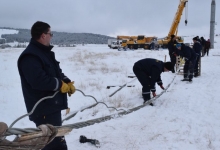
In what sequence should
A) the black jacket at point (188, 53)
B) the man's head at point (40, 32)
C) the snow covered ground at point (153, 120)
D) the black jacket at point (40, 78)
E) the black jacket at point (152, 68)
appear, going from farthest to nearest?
the black jacket at point (188, 53) → the black jacket at point (152, 68) → the snow covered ground at point (153, 120) → the man's head at point (40, 32) → the black jacket at point (40, 78)

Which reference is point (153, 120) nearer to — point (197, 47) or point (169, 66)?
point (169, 66)

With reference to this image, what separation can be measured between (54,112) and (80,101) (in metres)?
4.41

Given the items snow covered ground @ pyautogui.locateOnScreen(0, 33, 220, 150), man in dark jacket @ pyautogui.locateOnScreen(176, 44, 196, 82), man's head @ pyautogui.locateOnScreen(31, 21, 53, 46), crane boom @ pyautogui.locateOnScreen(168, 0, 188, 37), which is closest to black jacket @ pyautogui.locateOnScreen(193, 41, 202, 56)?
man in dark jacket @ pyautogui.locateOnScreen(176, 44, 196, 82)

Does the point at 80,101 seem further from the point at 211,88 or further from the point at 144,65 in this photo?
the point at 211,88

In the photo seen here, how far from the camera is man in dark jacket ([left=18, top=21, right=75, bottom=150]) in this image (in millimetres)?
2572

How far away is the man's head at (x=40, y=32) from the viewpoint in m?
2.67

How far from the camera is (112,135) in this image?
4445 mm

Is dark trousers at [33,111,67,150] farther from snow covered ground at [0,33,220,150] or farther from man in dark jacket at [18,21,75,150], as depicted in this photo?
snow covered ground at [0,33,220,150]

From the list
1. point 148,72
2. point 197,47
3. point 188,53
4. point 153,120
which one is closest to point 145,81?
point 148,72

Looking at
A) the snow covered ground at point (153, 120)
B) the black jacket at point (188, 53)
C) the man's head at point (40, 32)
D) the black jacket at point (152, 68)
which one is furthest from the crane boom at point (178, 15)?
the man's head at point (40, 32)

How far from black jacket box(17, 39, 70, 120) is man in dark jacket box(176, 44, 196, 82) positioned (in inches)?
297

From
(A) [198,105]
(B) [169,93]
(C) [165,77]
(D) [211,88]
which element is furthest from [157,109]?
(C) [165,77]

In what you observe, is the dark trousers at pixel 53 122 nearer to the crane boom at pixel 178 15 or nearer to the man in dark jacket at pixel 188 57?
the man in dark jacket at pixel 188 57

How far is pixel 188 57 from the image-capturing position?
970 cm
